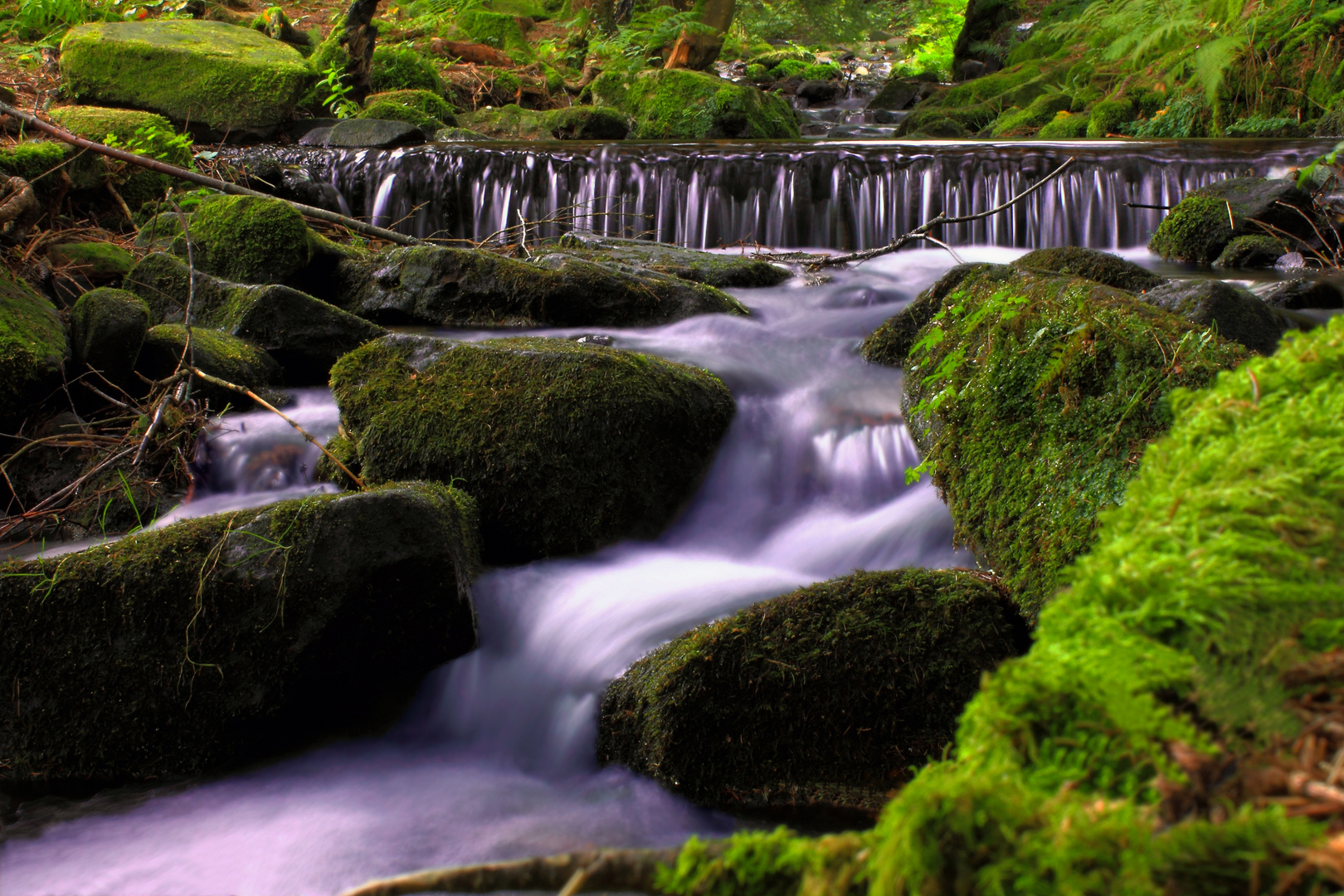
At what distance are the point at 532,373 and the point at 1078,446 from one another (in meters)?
2.28

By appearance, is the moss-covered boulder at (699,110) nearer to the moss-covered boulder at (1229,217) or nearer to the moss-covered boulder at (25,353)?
the moss-covered boulder at (1229,217)

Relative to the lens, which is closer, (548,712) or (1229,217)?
(548,712)

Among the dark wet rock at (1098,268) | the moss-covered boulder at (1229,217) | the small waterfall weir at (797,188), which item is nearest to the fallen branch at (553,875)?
the dark wet rock at (1098,268)

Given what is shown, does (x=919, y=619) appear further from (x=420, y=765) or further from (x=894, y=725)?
(x=420, y=765)

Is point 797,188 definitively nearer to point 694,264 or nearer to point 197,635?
point 694,264

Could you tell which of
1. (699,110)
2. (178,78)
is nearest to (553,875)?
(178,78)

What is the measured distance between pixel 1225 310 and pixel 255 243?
6.20 m

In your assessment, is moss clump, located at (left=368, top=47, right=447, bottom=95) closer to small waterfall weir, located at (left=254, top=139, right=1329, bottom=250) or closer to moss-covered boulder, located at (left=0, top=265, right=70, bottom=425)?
small waterfall weir, located at (left=254, top=139, right=1329, bottom=250)

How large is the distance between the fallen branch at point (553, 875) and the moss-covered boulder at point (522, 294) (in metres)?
5.28

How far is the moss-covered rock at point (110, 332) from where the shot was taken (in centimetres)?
439

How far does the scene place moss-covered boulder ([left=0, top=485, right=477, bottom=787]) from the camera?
8.89 ft

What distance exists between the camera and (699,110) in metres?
14.5

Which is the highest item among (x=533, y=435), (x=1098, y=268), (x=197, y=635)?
(x=1098, y=268)

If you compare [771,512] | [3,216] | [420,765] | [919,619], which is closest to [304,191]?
[3,216]
